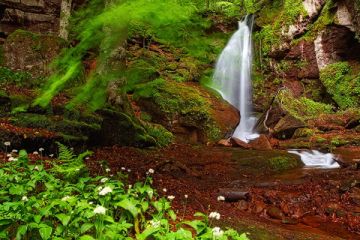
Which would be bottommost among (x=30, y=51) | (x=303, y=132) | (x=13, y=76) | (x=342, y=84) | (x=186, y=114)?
(x=303, y=132)

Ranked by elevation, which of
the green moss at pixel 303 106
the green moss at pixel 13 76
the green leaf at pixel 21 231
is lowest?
the green moss at pixel 303 106

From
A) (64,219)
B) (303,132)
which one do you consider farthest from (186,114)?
(64,219)

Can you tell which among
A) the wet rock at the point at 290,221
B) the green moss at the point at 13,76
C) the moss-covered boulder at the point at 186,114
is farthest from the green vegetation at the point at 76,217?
the moss-covered boulder at the point at 186,114

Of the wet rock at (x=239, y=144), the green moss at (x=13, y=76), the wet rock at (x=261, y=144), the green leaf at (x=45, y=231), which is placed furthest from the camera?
the wet rock at (x=261, y=144)

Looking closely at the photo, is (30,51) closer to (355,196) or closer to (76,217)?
(76,217)

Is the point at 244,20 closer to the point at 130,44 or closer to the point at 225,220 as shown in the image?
the point at 130,44

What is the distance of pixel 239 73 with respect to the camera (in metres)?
23.2

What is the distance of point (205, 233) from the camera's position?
3.25 meters

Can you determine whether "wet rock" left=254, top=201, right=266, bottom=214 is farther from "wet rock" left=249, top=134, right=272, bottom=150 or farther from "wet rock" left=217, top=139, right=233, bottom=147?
"wet rock" left=217, top=139, right=233, bottom=147

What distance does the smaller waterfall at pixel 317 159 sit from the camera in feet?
39.7

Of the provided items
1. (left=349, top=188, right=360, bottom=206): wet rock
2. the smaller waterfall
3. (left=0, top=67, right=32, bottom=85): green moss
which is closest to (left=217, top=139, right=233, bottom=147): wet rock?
the smaller waterfall

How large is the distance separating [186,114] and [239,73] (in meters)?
9.02

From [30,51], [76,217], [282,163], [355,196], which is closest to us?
[76,217]

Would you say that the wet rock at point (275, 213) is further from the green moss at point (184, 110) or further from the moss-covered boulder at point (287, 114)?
the moss-covered boulder at point (287, 114)
